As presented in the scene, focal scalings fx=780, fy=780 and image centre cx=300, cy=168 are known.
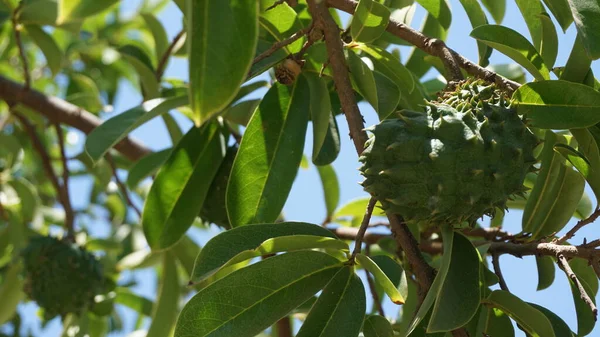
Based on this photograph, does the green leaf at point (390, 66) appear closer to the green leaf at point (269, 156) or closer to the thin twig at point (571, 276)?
the green leaf at point (269, 156)

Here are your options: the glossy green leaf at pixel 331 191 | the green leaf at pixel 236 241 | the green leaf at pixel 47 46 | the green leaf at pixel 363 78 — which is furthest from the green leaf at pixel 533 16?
the green leaf at pixel 47 46

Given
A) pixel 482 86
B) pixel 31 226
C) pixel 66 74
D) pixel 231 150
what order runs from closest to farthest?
pixel 482 86
pixel 231 150
pixel 31 226
pixel 66 74

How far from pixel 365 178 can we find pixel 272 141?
0.35 m

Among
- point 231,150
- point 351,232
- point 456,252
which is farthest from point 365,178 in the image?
point 351,232

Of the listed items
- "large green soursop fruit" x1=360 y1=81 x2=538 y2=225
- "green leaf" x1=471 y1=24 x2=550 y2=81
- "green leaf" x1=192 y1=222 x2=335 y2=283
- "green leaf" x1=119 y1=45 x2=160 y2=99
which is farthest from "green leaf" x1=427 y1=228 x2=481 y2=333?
"green leaf" x1=119 y1=45 x2=160 y2=99

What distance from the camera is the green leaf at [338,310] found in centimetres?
161

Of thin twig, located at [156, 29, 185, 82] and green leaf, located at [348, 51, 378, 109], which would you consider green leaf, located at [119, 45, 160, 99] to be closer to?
thin twig, located at [156, 29, 185, 82]

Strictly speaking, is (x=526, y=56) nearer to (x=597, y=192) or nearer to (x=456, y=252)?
(x=597, y=192)

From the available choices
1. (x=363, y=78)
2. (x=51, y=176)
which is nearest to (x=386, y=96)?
(x=363, y=78)

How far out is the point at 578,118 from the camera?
1714mm

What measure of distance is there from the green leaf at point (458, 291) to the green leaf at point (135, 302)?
210 centimetres

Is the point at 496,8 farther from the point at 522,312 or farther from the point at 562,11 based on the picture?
the point at 522,312

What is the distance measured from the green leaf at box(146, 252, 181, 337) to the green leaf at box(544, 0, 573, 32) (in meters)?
1.63

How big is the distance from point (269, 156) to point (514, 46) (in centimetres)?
64
